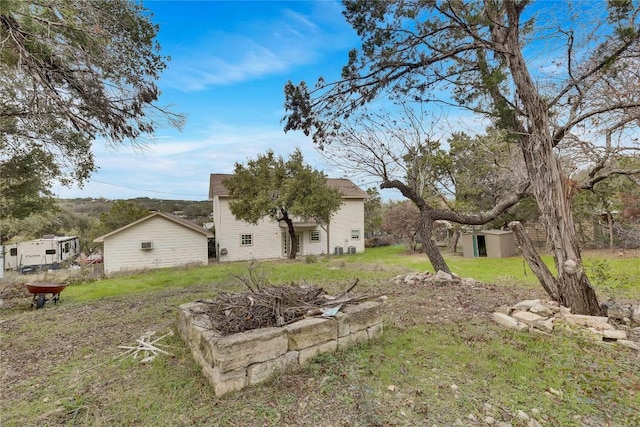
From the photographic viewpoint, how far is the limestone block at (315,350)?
2.92 metres

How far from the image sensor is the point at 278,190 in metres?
16.1

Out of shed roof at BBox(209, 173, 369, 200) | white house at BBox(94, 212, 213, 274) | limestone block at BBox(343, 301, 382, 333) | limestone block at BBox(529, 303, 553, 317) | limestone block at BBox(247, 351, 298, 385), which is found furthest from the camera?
shed roof at BBox(209, 173, 369, 200)

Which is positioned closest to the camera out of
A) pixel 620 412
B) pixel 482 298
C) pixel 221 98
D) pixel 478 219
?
pixel 620 412

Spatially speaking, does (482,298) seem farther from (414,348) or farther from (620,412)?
(620,412)

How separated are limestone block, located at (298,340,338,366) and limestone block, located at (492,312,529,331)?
246 centimetres

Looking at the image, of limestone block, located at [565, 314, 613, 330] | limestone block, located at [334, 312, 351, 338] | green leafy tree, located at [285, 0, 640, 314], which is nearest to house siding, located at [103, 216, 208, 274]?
green leafy tree, located at [285, 0, 640, 314]

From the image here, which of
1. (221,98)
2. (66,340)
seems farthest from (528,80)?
(66,340)

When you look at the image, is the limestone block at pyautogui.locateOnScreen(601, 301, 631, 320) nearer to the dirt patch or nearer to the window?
the dirt patch

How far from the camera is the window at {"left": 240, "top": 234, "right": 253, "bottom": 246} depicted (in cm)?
1923

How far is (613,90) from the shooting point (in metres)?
4.62

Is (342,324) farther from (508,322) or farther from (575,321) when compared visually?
(575,321)

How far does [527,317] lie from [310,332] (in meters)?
3.07

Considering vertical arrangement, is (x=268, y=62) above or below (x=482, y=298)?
above

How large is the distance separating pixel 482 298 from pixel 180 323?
Result: 5.11 meters
